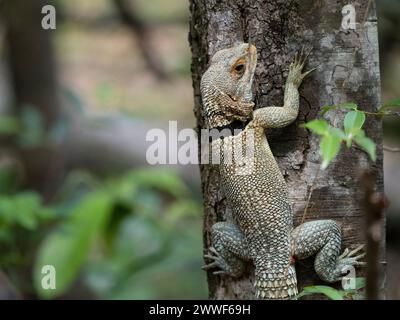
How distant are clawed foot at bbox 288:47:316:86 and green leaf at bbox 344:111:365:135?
0.59m

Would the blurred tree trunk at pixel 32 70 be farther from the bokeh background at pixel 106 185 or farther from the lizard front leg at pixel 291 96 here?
the lizard front leg at pixel 291 96

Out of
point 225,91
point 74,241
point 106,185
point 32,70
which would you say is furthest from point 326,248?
point 32,70

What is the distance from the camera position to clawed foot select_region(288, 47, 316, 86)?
3.24m

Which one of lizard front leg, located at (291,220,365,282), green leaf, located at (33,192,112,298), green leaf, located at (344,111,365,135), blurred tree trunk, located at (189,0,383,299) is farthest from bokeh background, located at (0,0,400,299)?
green leaf, located at (344,111,365,135)

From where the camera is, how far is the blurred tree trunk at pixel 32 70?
7555 mm

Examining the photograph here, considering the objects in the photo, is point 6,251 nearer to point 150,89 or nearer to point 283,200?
point 283,200

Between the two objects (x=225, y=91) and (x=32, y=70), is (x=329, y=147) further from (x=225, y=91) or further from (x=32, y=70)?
(x=32, y=70)

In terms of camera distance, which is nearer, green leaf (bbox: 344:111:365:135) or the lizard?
green leaf (bbox: 344:111:365:135)

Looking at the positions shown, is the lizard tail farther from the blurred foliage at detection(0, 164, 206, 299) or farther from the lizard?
the blurred foliage at detection(0, 164, 206, 299)

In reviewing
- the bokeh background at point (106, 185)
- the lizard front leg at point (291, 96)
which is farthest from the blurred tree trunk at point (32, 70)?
the lizard front leg at point (291, 96)

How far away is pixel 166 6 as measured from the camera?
12922mm
